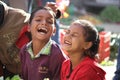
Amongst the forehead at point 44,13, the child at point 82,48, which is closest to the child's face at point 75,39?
the child at point 82,48

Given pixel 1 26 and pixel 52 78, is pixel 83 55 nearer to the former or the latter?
pixel 52 78

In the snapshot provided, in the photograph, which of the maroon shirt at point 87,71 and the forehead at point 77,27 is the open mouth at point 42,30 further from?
the maroon shirt at point 87,71

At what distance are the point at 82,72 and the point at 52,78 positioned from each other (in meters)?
0.53

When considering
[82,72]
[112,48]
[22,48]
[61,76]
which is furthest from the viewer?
[112,48]

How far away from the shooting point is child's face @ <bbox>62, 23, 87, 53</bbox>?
3693 mm

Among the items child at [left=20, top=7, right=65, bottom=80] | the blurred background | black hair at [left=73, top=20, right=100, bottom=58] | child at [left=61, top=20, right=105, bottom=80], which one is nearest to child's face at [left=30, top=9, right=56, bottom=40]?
child at [left=20, top=7, right=65, bottom=80]

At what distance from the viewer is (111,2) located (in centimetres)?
2369

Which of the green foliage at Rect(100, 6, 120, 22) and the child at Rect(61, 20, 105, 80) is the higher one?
the child at Rect(61, 20, 105, 80)

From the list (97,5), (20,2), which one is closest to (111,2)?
(97,5)

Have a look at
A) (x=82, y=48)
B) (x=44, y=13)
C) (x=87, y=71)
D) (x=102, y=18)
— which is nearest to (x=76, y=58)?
(x=82, y=48)

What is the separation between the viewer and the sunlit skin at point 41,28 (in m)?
4.00

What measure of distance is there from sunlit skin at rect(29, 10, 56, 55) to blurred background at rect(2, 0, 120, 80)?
84 cm

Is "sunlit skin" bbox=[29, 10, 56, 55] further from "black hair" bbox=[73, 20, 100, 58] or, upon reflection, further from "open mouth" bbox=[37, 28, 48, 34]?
"black hair" bbox=[73, 20, 100, 58]

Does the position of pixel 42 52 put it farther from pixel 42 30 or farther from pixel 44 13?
pixel 44 13
